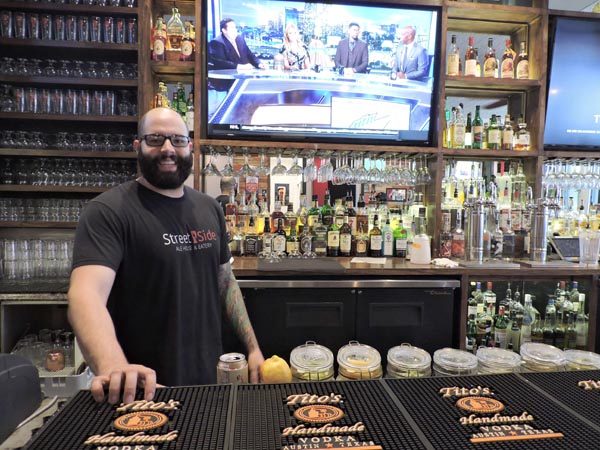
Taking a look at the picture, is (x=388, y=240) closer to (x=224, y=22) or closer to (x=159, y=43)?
(x=224, y=22)

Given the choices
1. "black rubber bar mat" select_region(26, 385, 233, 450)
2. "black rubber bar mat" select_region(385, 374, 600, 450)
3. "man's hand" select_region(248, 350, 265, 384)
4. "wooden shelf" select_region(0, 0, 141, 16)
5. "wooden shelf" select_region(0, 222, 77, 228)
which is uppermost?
"wooden shelf" select_region(0, 0, 141, 16)

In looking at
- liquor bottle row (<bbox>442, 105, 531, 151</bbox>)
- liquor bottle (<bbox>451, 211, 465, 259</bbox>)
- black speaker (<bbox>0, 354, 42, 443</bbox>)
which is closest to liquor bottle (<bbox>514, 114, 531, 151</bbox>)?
liquor bottle row (<bbox>442, 105, 531, 151</bbox>)

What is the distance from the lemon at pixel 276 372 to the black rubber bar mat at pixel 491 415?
523mm

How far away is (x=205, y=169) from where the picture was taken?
10.3ft

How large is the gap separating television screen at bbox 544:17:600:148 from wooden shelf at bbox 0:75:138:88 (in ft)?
9.77

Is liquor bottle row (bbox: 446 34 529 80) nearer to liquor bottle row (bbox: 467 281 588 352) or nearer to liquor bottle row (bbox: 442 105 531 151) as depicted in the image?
liquor bottle row (bbox: 442 105 531 151)

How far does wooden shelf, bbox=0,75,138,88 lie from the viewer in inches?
113

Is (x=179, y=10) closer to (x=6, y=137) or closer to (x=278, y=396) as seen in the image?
(x=6, y=137)

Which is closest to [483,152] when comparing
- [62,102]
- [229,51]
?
[229,51]

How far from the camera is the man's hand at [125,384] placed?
804 millimetres

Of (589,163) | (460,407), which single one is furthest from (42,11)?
(589,163)

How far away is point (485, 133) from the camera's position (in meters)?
3.44

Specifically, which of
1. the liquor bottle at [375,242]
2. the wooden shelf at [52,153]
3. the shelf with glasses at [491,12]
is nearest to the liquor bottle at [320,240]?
the liquor bottle at [375,242]

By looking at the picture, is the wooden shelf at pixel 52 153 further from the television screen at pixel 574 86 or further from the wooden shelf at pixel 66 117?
the television screen at pixel 574 86
